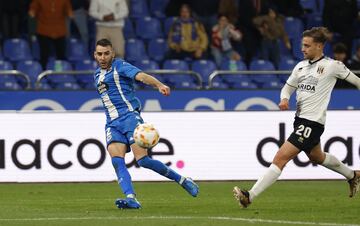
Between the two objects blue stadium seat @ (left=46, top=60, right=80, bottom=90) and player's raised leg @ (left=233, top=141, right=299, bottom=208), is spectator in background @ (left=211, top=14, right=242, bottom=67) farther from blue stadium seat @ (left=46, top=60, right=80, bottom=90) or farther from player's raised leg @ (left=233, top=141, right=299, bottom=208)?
player's raised leg @ (left=233, top=141, right=299, bottom=208)

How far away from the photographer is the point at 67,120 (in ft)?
57.2

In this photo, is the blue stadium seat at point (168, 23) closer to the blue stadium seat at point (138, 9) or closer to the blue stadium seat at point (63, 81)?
the blue stadium seat at point (138, 9)

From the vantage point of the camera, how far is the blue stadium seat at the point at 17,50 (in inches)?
871

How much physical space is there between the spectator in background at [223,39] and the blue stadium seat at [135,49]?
1.40m

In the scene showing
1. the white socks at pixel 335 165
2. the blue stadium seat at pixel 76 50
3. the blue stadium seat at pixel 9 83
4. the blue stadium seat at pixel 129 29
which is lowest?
the blue stadium seat at pixel 9 83

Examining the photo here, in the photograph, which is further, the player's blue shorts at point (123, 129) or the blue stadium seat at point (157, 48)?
the blue stadium seat at point (157, 48)

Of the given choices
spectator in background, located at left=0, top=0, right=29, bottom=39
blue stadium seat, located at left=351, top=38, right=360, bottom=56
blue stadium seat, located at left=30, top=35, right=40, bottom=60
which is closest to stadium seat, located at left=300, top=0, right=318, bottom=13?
blue stadium seat, located at left=351, top=38, right=360, bottom=56

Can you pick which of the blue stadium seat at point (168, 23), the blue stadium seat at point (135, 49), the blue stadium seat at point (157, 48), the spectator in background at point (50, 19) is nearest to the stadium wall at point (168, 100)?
the spectator in background at point (50, 19)

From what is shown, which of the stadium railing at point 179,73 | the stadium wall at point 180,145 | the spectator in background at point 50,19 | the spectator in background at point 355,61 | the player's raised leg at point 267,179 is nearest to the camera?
the player's raised leg at point 267,179

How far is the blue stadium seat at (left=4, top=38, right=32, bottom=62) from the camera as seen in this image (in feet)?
72.6

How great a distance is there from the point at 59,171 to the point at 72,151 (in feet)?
1.17

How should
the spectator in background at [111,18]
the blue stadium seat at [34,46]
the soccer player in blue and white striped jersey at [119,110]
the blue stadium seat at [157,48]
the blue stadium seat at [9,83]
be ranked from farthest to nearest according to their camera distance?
the blue stadium seat at [157,48]
the blue stadium seat at [34,46]
the spectator in background at [111,18]
the blue stadium seat at [9,83]
the soccer player in blue and white striped jersey at [119,110]

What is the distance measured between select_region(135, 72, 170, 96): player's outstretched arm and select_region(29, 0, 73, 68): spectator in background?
376 inches

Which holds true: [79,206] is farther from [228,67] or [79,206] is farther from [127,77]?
[228,67]
